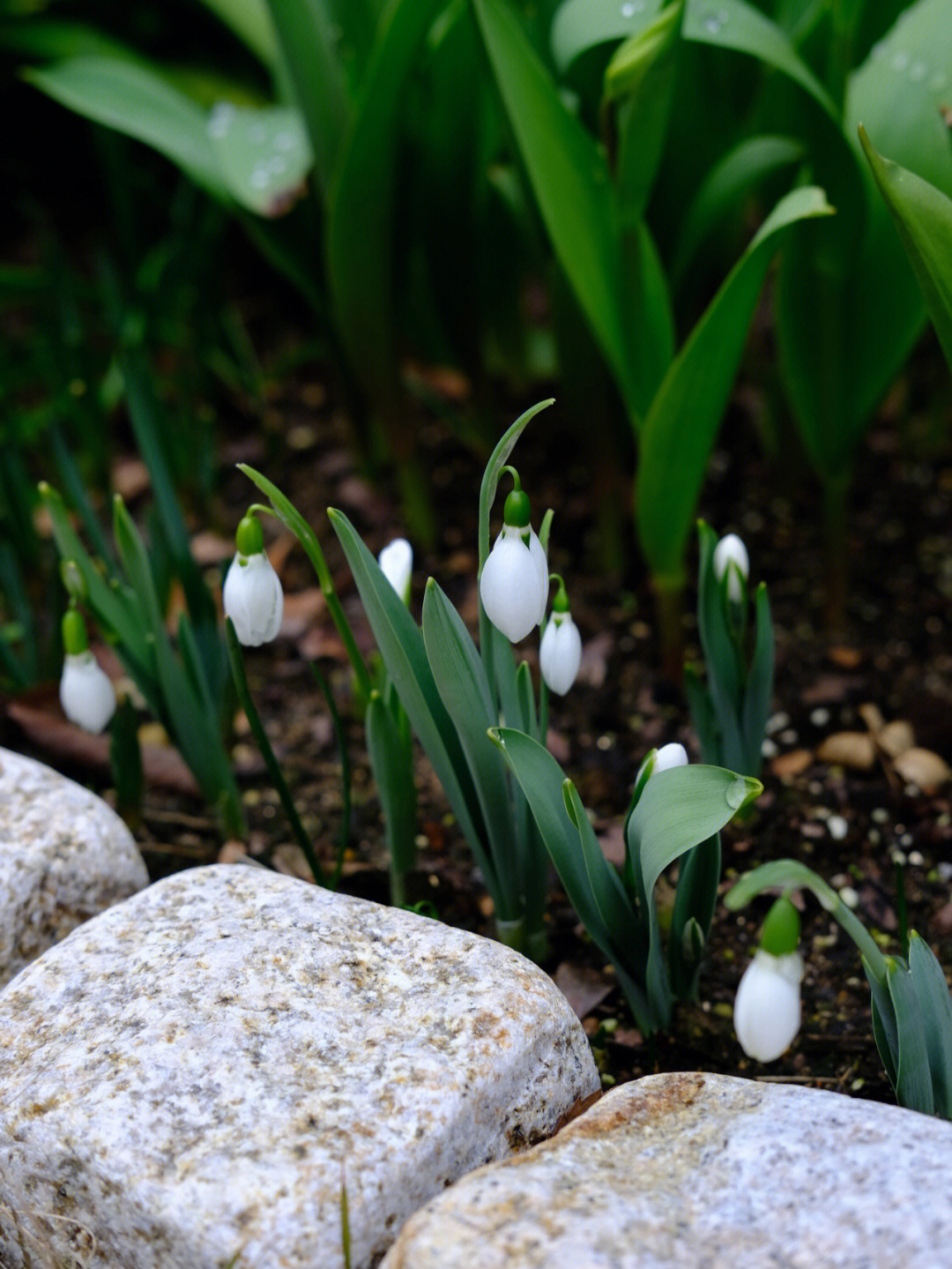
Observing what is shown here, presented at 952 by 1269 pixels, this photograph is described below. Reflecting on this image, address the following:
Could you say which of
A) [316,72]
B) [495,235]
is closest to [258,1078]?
[316,72]

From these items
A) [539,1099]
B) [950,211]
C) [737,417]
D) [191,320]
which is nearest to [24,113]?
[191,320]

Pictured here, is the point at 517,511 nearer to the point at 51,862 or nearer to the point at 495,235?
the point at 51,862

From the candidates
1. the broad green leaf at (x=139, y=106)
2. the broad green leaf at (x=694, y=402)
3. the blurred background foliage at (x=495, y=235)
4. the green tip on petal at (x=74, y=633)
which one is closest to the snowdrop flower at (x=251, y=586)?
the green tip on petal at (x=74, y=633)

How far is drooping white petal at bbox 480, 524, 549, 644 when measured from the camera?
104 cm

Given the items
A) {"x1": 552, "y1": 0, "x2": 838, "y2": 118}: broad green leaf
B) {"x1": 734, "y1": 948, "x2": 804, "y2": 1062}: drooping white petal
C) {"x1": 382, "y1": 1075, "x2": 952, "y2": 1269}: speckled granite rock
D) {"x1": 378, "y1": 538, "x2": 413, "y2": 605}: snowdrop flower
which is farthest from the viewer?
{"x1": 552, "y1": 0, "x2": 838, "y2": 118}: broad green leaf

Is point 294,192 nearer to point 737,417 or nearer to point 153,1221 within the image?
point 737,417

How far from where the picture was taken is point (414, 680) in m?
1.24

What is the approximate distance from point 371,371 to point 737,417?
795 mm

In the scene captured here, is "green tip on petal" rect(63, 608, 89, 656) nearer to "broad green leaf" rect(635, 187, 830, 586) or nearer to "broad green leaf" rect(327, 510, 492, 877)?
"broad green leaf" rect(327, 510, 492, 877)

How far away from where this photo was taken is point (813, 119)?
63.6 inches

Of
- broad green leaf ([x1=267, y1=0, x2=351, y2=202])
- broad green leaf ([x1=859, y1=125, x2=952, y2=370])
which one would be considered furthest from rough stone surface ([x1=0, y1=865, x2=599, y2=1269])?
broad green leaf ([x1=267, y1=0, x2=351, y2=202])

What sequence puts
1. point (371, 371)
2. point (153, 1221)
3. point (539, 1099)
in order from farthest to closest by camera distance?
point (371, 371)
point (539, 1099)
point (153, 1221)

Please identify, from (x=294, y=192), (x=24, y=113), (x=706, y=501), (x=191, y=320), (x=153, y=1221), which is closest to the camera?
(x=153, y=1221)

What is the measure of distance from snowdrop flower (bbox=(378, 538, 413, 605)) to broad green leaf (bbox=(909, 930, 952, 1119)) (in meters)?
0.63
